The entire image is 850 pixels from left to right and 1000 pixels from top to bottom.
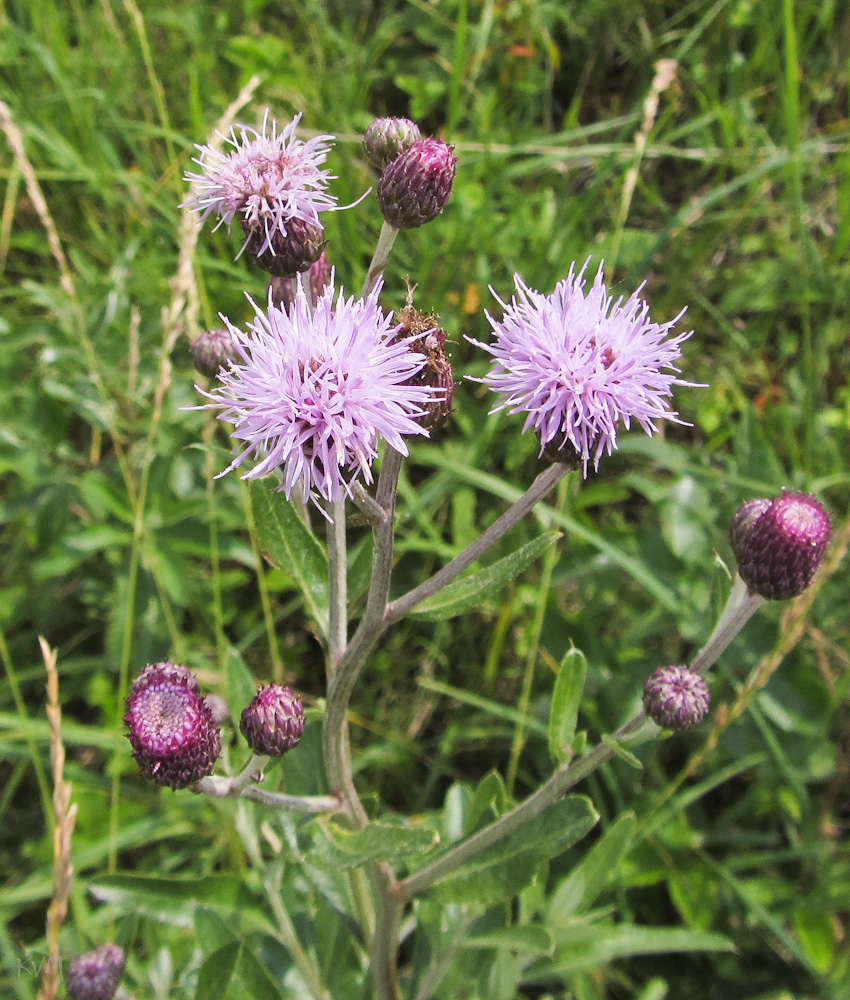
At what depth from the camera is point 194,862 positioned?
146 inches

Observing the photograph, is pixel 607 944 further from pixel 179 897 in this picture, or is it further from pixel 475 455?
pixel 475 455

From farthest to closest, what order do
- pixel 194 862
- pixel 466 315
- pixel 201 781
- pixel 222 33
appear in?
pixel 222 33 < pixel 466 315 < pixel 194 862 < pixel 201 781

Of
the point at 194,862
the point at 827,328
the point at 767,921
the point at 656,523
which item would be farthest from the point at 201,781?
the point at 827,328

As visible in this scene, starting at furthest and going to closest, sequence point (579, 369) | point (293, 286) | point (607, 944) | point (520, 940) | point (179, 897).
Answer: point (607, 944), point (179, 897), point (520, 940), point (293, 286), point (579, 369)

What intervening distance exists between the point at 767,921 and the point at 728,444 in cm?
245

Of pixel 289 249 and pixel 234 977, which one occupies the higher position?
pixel 289 249

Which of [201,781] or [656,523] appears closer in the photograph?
[201,781]

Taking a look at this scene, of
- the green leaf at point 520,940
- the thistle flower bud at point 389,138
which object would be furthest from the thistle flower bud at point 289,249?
the green leaf at point 520,940

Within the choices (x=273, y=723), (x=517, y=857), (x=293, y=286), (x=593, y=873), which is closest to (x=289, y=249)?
(x=293, y=286)

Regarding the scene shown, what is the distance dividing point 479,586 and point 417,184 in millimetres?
979

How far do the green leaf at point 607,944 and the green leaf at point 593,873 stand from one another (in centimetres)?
7

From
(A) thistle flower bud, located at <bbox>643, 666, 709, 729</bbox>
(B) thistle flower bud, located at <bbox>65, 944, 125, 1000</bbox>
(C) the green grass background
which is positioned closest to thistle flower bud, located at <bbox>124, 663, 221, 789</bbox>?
(C) the green grass background

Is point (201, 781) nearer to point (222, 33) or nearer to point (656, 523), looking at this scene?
point (656, 523)

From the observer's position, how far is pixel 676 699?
86.0 inches
